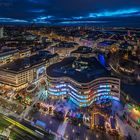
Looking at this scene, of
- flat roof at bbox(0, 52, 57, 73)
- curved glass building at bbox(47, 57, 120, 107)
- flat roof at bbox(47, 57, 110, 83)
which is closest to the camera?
curved glass building at bbox(47, 57, 120, 107)

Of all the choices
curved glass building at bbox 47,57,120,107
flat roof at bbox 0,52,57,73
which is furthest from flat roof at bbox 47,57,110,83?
flat roof at bbox 0,52,57,73

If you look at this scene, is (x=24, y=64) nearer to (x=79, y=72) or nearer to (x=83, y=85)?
(x=79, y=72)

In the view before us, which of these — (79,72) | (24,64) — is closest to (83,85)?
(79,72)

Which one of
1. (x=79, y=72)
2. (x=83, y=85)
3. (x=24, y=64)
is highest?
(x=79, y=72)

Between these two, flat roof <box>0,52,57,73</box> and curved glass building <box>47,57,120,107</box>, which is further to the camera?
flat roof <box>0,52,57,73</box>

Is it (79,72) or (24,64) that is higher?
(79,72)

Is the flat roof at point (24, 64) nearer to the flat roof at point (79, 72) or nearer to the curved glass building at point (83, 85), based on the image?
the flat roof at point (79, 72)

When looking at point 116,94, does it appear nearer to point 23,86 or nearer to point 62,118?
point 62,118

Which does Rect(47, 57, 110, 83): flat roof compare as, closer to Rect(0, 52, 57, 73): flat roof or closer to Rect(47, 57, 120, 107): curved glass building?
Rect(47, 57, 120, 107): curved glass building

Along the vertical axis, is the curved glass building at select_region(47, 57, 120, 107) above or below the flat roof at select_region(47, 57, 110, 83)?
below

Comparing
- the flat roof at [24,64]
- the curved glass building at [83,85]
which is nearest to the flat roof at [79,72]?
the curved glass building at [83,85]

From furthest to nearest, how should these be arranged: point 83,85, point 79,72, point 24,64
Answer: point 24,64
point 79,72
point 83,85

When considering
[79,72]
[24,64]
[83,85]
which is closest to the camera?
[83,85]

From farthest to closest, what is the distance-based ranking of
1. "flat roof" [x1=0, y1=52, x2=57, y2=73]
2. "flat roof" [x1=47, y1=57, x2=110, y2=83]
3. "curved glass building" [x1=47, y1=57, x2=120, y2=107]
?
"flat roof" [x1=0, y1=52, x2=57, y2=73]
"flat roof" [x1=47, y1=57, x2=110, y2=83]
"curved glass building" [x1=47, y1=57, x2=120, y2=107]
